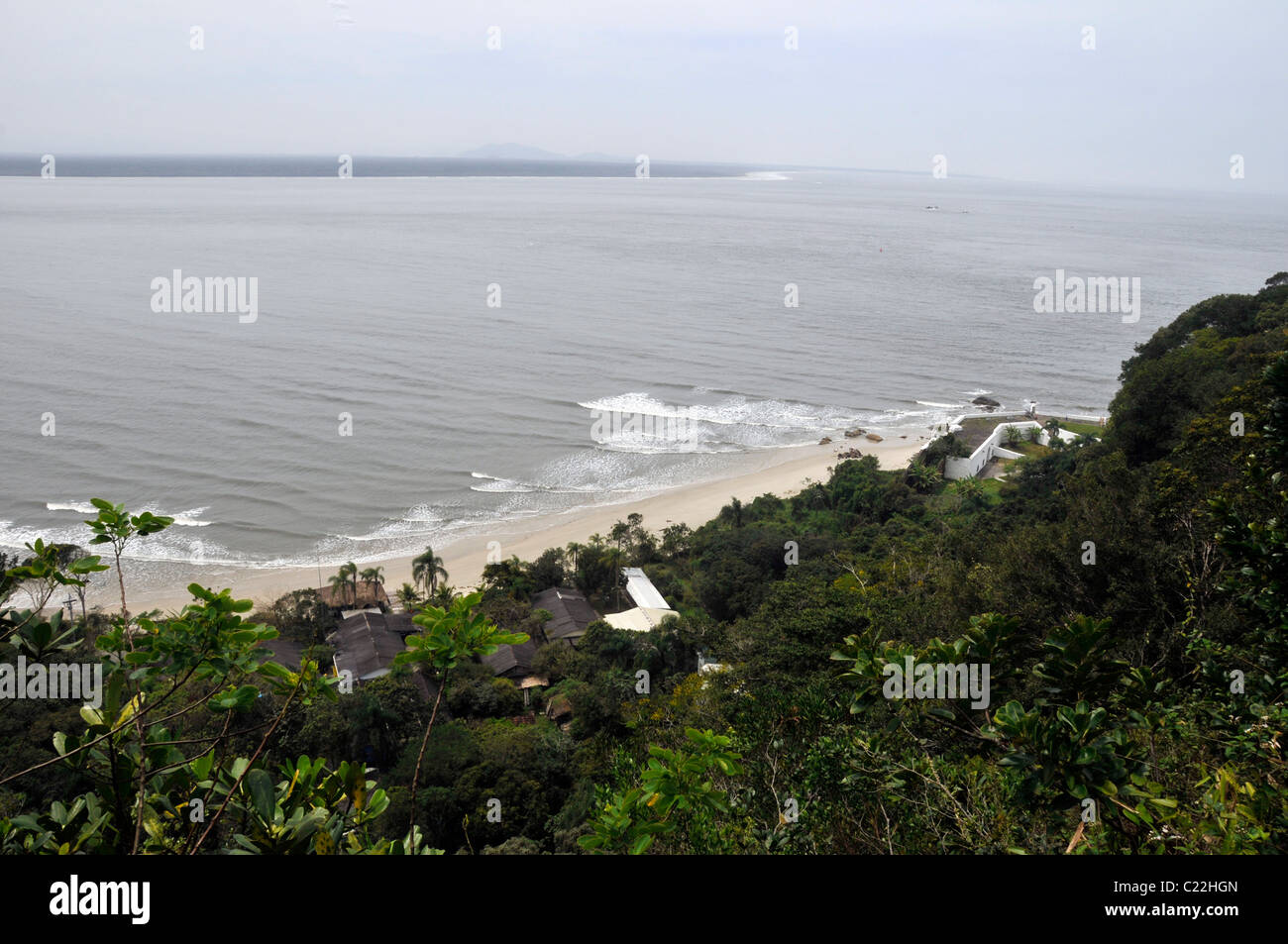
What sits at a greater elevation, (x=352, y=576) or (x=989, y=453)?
(x=989, y=453)

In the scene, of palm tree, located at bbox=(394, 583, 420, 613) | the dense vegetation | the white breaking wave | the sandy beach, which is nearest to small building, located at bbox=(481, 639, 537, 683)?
the dense vegetation

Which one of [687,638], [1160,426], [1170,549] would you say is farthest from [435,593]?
[1160,426]

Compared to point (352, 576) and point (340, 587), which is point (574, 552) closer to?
point (352, 576)

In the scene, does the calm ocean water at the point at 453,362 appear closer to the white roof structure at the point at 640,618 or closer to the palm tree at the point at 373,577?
the palm tree at the point at 373,577

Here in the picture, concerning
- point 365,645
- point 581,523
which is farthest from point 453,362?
point 365,645

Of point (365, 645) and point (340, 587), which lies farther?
point (340, 587)

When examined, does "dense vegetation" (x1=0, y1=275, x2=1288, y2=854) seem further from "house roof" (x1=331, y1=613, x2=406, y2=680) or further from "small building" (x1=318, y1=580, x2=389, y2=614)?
"house roof" (x1=331, y1=613, x2=406, y2=680)

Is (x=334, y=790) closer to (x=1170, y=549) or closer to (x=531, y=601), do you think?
(x=1170, y=549)
